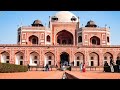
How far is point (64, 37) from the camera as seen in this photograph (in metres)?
39.7

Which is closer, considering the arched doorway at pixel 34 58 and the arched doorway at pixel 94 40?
the arched doorway at pixel 34 58

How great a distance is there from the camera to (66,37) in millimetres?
39656

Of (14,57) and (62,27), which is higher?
(62,27)

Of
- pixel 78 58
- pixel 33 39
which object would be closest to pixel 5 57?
pixel 33 39

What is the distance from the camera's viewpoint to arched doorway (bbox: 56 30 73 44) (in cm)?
3930

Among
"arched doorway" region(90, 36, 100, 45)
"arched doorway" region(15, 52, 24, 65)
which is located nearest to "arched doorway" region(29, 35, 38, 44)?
"arched doorway" region(15, 52, 24, 65)

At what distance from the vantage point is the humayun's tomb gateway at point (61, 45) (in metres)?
32.0

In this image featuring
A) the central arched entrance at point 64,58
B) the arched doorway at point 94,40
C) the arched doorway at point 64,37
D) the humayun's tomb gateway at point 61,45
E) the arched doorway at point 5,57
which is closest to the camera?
the arched doorway at point 5,57

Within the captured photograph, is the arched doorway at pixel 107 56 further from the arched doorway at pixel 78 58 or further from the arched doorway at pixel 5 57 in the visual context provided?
the arched doorway at pixel 5 57

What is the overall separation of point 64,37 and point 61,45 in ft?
24.3

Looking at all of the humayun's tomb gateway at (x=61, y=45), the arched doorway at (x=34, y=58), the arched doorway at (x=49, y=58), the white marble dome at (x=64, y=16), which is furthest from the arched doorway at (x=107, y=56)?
the white marble dome at (x=64, y=16)

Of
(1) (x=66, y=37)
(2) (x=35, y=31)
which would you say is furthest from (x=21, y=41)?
(1) (x=66, y=37)
